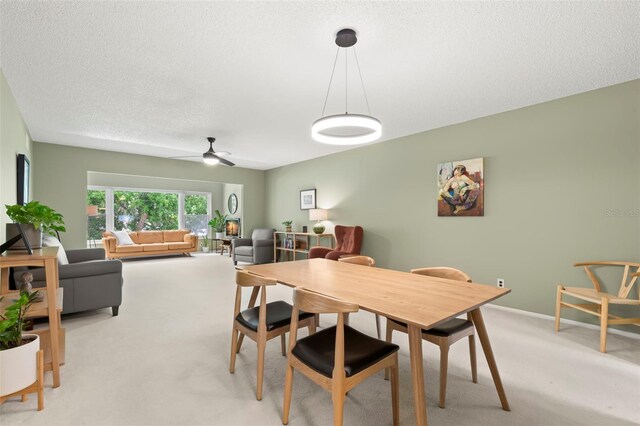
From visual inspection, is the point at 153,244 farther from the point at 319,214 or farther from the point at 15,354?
the point at 15,354

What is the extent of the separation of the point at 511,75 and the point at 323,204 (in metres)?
3.97

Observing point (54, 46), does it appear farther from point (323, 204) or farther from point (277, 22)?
point (323, 204)

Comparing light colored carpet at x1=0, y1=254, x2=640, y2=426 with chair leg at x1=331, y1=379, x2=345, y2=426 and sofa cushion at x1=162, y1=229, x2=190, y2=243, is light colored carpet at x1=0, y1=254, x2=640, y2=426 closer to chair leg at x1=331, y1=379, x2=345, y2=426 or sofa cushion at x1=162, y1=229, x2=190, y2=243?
chair leg at x1=331, y1=379, x2=345, y2=426

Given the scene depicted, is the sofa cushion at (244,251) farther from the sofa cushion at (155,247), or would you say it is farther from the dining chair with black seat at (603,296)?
the dining chair with black seat at (603,296)

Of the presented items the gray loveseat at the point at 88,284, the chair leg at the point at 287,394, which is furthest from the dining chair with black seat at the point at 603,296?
the gray loveseat at the point at 88,284

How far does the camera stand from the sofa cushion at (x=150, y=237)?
777cm

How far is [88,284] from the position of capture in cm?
313

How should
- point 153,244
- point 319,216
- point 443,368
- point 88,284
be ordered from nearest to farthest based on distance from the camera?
point 443,368, point 88,284, point 319,216, point 153,244

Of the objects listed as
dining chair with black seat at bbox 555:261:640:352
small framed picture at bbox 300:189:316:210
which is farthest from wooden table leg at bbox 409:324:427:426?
small framed picture at bbox 300:189:316:210

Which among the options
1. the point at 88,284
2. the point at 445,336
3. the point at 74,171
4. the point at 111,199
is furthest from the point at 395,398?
the point at 111,199

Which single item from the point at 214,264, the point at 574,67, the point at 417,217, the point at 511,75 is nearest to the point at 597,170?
the point at 574,67

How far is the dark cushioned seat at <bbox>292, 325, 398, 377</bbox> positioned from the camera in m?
1.39

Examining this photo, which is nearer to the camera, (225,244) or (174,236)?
(174,236)

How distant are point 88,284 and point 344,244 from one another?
143 inches
